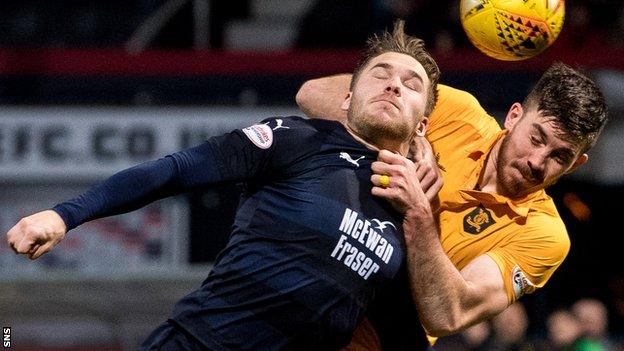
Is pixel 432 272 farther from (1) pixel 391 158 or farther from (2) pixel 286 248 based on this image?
(2) pixel 286 248

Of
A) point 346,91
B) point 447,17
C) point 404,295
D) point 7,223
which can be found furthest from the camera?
point 447,17

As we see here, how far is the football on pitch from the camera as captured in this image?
18.0 feet

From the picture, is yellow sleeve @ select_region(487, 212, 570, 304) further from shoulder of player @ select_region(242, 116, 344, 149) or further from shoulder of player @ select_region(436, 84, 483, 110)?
shoulder of player @ select_region(242, 116, 344, 149)

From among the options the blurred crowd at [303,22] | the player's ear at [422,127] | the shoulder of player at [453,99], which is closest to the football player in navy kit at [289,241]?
the player's ear at [422,127]

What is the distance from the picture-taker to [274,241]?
470 centimetres

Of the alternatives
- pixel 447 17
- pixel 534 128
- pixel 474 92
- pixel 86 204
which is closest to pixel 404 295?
pixel 534 128

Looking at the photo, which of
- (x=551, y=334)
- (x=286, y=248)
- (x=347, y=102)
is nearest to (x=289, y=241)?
(x=286, y=248)

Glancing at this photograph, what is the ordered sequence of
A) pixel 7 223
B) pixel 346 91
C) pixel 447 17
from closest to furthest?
pixel 346 91 → pixel 7 223 → pixel 447 17

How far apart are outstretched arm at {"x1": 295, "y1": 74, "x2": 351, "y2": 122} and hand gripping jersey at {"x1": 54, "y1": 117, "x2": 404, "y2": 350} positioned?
0.75 m

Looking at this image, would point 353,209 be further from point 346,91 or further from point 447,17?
point 447,17

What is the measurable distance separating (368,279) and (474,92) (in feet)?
18.0

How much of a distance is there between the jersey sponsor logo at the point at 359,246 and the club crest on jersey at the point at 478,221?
0.80 meters

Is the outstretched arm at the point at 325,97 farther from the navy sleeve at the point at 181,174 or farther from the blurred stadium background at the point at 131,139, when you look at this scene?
the blurred stadium background at the point at 131,139

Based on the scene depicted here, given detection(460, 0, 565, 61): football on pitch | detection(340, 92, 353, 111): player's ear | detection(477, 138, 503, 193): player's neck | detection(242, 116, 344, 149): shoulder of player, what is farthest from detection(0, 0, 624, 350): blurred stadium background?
detection(242, 116, 344, 149): shoulder of player
